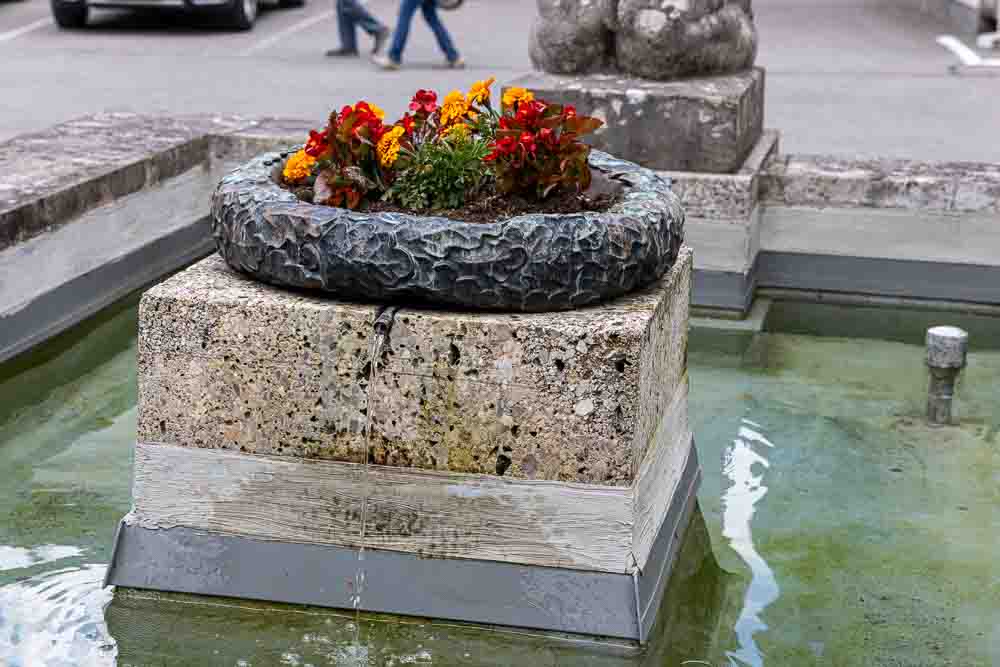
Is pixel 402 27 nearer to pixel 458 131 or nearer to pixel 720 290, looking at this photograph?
pixel 720 290

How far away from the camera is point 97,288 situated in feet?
18.0

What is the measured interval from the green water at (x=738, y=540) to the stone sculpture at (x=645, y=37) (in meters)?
1.23

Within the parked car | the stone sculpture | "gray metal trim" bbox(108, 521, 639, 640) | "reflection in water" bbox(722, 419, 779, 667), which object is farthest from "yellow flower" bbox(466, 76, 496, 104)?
the parked car

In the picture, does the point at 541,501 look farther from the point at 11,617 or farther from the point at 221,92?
the point at 221,92

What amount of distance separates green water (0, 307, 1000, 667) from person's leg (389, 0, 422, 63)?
6.39 metres

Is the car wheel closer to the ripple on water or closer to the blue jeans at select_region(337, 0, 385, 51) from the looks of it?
the blue jeans at select_region(337, 0, 385, 51)

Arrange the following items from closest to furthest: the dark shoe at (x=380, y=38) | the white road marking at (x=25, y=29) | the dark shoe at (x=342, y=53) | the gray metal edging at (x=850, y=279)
A: the gray metal edging at (x=850, y=279) → the dark shoe at (x=380, y=38) → the dark shoe at (x=342, y=53) → the white road marking at (x=25, y=29)

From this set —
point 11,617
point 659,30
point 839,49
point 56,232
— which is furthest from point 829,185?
point 839,49

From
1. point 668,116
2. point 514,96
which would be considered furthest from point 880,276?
point 514,96

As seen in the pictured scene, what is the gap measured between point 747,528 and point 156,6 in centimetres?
1161

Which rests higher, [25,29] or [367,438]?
[367,438]

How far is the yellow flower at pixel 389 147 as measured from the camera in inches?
134

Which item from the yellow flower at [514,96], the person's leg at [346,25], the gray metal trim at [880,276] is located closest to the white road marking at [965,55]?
the person's leg at [346,25]

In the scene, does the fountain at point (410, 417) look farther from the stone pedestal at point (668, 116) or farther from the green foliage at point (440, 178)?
the stone pedestal at point (668, 116)
